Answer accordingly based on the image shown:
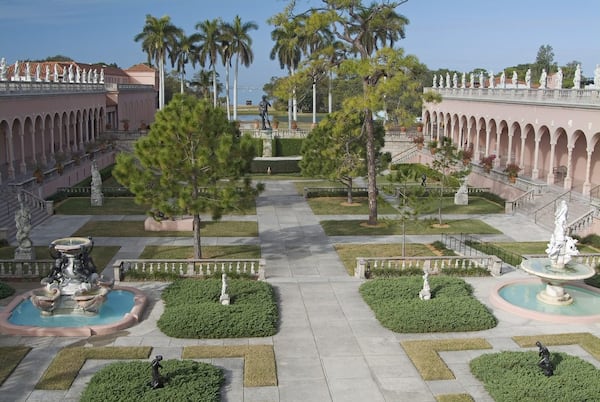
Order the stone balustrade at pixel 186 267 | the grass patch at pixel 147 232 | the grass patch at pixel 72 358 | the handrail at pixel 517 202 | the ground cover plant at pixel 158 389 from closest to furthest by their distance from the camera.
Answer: the ground cover plant at pixel 158 389
the grass patch at pixel 72 358
the stone balustrade at pixel 186 267
the grass patch at pixel 147 232
the handrail at pixel 517 202

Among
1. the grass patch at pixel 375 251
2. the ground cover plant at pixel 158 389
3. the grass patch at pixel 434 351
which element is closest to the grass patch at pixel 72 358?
the ground cover plant at pixel 158 389

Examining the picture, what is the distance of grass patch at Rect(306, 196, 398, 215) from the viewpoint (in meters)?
42.4

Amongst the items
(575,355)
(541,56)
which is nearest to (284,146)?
(575,355)

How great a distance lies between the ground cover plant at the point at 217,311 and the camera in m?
20.0

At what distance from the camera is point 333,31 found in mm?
34938

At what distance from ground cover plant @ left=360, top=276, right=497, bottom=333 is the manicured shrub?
13035 mm

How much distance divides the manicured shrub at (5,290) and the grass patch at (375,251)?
45.5 feet

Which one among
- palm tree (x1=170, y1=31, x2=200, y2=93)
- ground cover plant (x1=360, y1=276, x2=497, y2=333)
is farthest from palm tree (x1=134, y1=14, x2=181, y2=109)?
ground cover plant (x1=360, y1=276, x2=497, y2=333)

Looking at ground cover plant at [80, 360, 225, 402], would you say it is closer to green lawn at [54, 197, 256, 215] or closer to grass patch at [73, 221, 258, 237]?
grass patch at [73, 221, 258, 237]

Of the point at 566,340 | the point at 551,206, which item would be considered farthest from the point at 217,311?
the point at 551,206

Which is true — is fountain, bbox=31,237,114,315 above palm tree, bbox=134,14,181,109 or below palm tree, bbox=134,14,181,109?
below

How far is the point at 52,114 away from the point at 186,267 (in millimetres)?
34963

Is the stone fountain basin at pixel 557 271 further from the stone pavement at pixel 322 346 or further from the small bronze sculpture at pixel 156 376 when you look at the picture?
the small bronze sculpture at pixel 156 376

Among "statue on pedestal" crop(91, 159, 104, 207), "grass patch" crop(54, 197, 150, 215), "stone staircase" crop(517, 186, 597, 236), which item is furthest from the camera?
"statue on pedestal" crop(91, 159, 104, 207)
